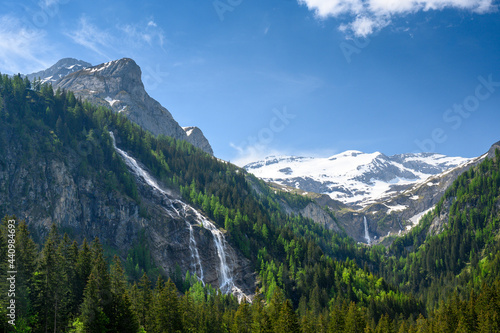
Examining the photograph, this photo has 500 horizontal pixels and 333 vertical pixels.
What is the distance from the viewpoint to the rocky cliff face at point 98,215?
12631cm

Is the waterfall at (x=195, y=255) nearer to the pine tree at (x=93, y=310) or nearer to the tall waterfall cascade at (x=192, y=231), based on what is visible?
the tall waterfall cascade at (x=192, y=231)

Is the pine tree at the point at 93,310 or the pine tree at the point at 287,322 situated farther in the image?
the pine tree at the point at 287,322

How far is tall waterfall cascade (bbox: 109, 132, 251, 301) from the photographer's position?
136000mm

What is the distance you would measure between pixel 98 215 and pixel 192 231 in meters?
33.2

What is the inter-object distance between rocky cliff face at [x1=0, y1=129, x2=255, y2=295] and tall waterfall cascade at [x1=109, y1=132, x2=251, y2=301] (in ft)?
1.22

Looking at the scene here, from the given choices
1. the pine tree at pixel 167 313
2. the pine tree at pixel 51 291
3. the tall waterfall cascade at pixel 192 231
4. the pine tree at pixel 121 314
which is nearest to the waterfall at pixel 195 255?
the tall waterfall cascade at pixel 192 231

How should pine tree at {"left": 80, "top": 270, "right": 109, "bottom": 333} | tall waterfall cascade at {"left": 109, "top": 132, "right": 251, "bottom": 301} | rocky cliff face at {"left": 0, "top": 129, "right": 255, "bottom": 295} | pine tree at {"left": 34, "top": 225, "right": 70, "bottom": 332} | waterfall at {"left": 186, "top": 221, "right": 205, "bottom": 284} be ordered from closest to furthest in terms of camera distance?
pine tree at {"left": 80, "top": 270, "right": 109, "bottom": 333}, pine tree at {"left": 34, "top": 225, "right": 70, "bottom": 332}, rocky cliff face at {"left": 0, "top": 129, "right": 255, "bottom": 295}, tall waterfall cascade at {"left": 109, "top": 132, "right": 251, "bottom": 301}, waterfall at {"left": 186, "top": 221, "right": 205, "bottom": 284}

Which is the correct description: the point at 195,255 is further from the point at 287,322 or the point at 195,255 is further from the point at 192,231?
the point at 287,322

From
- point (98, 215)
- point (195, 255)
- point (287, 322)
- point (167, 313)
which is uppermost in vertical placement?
point (98, 215)

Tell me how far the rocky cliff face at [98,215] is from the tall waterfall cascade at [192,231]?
37 centimetres

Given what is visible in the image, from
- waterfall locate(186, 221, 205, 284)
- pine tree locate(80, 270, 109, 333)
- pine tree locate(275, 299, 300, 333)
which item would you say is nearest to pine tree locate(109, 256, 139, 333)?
pine tree locate(80, 270, 109, 333)

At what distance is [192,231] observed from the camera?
149 meters

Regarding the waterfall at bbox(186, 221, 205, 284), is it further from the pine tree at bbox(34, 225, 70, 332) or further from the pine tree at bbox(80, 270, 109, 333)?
the pine tree at bbox(34, 225, 70, 332)

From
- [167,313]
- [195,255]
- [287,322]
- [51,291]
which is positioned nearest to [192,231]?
[195,255]
